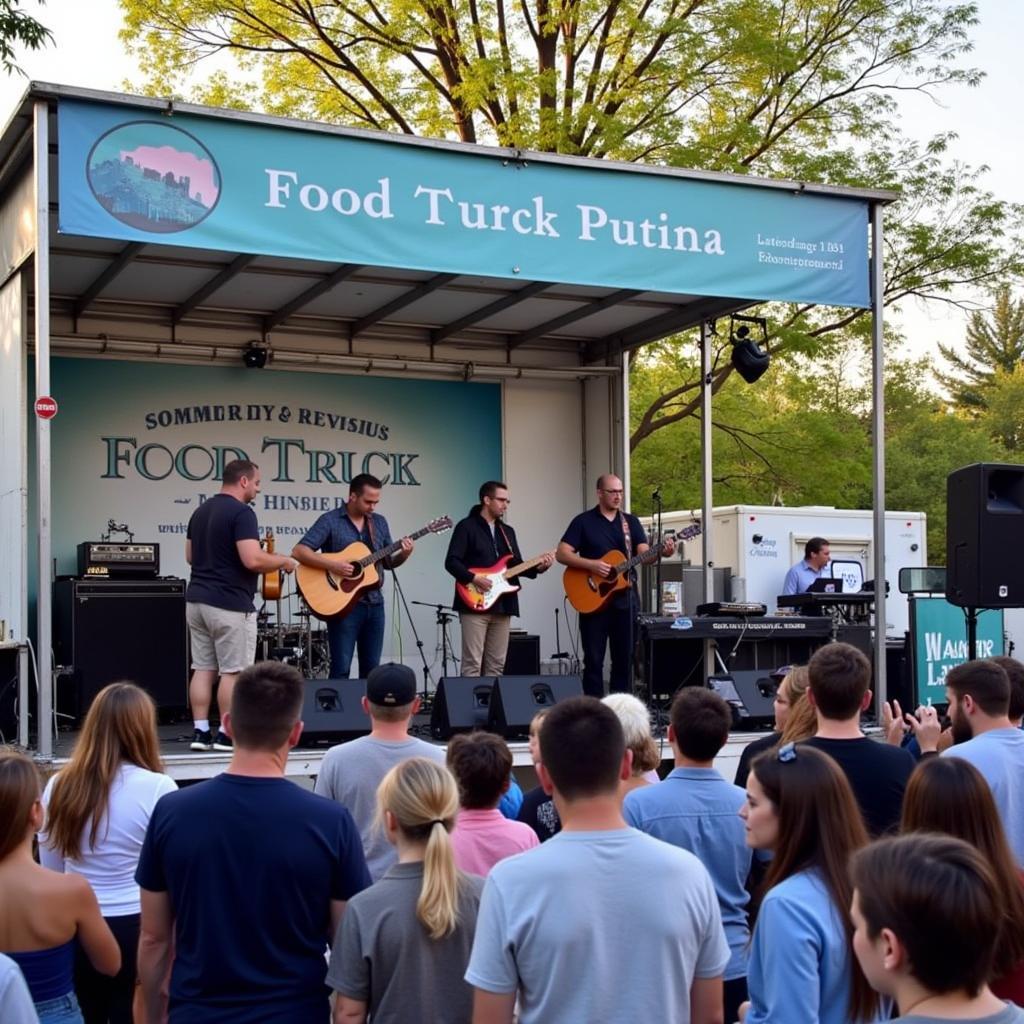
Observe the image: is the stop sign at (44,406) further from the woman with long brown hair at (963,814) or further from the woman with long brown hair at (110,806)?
the woman with long brown hair at (963,814)

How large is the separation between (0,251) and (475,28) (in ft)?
32.5

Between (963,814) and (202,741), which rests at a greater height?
(963,814)

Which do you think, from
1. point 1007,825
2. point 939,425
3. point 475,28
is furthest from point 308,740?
point 939,425

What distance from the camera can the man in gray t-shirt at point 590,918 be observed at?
2736mm

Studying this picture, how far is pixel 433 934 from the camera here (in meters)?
3.08

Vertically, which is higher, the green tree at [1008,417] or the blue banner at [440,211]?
the green tree at [1008,417]

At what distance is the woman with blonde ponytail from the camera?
3062mm

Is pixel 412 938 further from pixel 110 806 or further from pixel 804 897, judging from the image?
pixel 110 806

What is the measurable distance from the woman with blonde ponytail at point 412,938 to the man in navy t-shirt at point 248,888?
0.20 m

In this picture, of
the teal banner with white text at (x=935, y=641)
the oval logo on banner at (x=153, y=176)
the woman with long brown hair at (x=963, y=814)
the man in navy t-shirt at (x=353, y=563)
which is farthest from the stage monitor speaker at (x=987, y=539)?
the woman with long brown hair at (x=963, y=814)

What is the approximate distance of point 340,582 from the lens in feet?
32.7

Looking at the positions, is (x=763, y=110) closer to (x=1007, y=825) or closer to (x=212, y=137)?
(x=212, y=137)

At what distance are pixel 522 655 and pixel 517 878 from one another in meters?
9.24

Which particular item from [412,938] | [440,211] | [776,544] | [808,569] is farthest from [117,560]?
[412,938]
